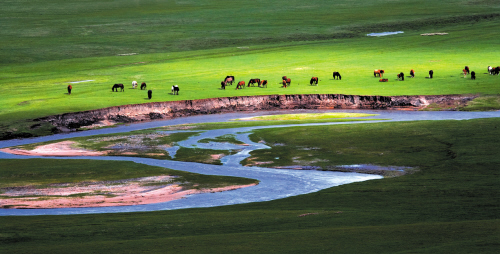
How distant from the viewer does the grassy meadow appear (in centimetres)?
1888

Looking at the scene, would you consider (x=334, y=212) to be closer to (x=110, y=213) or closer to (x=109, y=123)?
(x=110, y=213)

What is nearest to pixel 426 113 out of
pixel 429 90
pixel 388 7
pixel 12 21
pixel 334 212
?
pixel 429 90

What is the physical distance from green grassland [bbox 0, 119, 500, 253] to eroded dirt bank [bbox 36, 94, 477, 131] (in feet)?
79.8

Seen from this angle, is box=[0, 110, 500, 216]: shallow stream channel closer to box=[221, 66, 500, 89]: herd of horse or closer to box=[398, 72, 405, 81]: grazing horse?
box=[221, 66, 500, 89]: herd of horse

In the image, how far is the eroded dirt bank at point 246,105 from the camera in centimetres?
5313

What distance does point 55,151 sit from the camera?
4078cm

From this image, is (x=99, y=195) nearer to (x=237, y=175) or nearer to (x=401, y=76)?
(x=237, y=175)

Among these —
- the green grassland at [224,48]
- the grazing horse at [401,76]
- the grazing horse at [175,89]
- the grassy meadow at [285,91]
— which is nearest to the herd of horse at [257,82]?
the green grassland at [224,48]

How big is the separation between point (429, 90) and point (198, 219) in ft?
139

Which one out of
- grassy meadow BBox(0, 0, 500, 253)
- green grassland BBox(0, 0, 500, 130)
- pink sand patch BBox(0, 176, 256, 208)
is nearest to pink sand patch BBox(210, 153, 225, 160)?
grassy meadow BBox(0, 0, 500, 253)

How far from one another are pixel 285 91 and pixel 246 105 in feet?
15.5

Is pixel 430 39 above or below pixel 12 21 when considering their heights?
below

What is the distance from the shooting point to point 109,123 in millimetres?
53031

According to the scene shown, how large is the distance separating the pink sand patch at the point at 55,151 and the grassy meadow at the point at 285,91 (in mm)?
3561
